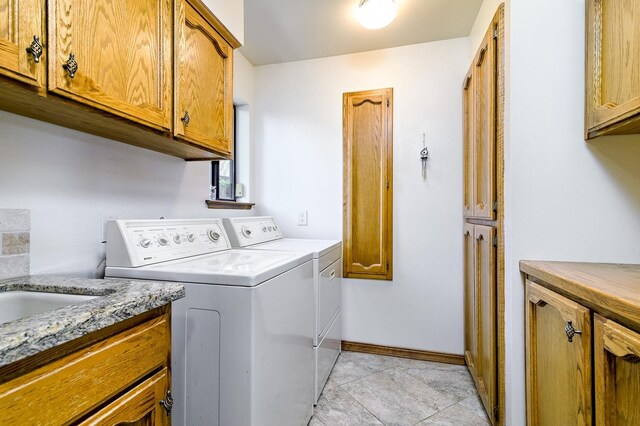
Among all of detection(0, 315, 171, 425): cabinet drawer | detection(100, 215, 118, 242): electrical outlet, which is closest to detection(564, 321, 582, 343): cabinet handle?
detection(0, 315, 171, 425): cabinet drawer

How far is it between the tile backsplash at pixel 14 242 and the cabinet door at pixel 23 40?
489 millimetres

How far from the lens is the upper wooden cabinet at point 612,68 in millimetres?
982

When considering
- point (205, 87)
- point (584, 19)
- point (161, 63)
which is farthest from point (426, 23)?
point (161, 63)

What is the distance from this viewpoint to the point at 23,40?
2.37 feet

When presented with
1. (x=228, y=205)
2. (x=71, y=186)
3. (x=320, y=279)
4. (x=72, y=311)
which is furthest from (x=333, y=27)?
(x=72, y=311)

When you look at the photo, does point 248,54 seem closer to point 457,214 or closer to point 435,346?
point 457,214

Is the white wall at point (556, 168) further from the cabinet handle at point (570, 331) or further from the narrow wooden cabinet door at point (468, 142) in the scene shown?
the narrow wooden cabinet door at point (468, 142)

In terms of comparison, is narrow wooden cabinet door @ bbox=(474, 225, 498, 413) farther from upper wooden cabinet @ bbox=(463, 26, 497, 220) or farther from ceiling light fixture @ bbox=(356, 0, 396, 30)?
ceiling light fixture @ bbox=(356, 0, 396, 30)

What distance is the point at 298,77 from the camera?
2.57 metres

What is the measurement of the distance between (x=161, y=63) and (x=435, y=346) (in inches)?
95.4

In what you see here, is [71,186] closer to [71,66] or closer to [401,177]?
[71,66]

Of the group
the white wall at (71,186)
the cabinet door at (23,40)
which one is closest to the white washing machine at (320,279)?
the white wall at (71,186)

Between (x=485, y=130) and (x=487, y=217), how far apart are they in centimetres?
47

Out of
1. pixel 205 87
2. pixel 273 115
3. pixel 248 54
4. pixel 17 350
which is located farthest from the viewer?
pixel 273 115
